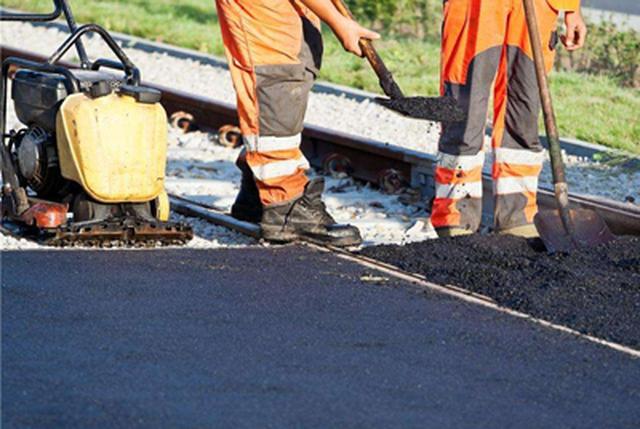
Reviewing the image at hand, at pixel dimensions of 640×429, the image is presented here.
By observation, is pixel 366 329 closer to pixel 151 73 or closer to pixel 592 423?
pixel 592 423

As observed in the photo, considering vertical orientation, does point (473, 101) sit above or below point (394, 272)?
above

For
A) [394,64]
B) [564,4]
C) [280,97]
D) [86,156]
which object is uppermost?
[564,4]

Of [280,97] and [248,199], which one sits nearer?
[280,97]

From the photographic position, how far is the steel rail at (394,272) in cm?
621

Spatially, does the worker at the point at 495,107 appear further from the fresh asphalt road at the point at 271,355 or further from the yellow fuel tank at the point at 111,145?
the yellow fuel tank at the point at 111,145

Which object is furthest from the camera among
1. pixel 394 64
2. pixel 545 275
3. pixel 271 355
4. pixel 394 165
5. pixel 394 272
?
pixel 394 64

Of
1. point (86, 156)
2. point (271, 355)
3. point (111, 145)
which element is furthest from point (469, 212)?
point (271, 355)

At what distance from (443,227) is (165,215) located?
137 centimetres

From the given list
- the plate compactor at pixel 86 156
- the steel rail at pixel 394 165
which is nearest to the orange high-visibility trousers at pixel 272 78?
the plate compactor at pixel 86 156

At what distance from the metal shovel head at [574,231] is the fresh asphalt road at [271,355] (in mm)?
999

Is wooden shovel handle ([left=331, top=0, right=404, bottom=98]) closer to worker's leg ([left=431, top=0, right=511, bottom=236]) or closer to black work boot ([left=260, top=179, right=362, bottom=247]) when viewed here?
worker's leg ([left=431, top=0, right=511, bottom=236])

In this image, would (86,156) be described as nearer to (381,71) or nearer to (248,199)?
(248,199)

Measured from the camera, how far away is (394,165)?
9750 millimetres

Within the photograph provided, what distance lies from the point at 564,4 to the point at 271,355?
3.13 meters
